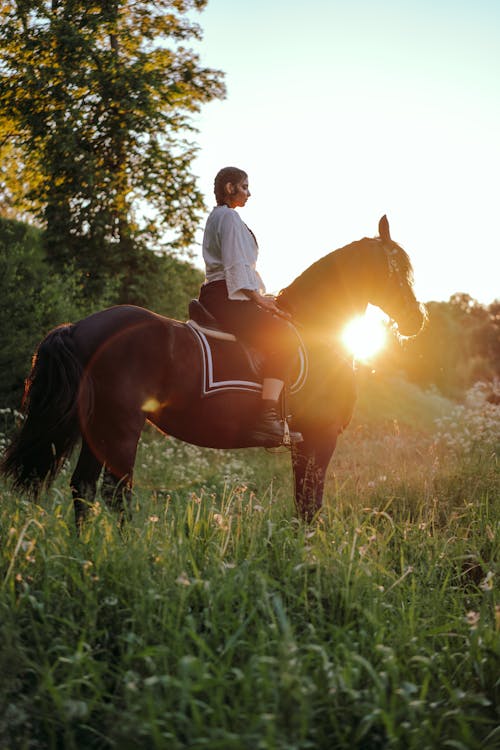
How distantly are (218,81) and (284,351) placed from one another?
453 inches

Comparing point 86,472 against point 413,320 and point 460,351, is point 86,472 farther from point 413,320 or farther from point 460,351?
point 460,351

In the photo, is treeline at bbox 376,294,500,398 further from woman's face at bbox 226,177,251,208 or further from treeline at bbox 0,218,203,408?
woman's face at bbox 226,177,251,208

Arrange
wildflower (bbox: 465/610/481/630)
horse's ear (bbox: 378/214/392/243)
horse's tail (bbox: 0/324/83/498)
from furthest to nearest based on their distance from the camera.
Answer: horse's ear (bbox: 378/214/392/243), horse's tail (bbox: 0/324/83/498), wildflower (bbox: 465/610/481/630)

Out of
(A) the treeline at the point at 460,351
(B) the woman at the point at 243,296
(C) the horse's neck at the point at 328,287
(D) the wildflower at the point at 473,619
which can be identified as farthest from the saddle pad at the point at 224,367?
(A) the treeline at the point at 460,351

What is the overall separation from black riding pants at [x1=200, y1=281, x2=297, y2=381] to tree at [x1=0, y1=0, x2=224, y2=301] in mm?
7586

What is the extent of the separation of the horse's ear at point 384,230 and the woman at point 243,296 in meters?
1.10

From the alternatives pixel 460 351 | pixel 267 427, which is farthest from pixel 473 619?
pixel 460 351

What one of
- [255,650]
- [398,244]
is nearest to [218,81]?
[398,244]

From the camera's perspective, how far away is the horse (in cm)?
450

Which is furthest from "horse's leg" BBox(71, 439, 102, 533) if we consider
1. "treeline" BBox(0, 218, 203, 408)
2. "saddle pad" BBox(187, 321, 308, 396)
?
"treeline" BBox(0, 218, 203, 408)

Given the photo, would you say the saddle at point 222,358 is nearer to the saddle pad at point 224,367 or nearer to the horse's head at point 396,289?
the saddle pad at point 224,367

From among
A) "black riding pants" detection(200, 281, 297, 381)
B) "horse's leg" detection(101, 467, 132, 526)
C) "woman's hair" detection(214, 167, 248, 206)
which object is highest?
"woman's hair" detection(214, 167, 248, 206)

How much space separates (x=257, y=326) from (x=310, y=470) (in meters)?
1.27

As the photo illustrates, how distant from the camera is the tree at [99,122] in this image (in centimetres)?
1229
